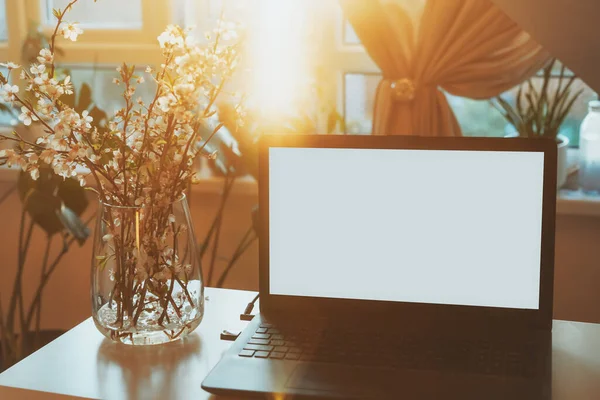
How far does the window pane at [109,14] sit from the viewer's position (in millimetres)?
2426

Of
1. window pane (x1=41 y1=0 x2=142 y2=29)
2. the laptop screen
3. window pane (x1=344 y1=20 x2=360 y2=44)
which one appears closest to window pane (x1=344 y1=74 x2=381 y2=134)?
window pane (x1=344 y1=20 x2=360 y2=44)

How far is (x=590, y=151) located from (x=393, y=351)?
3.96 feet

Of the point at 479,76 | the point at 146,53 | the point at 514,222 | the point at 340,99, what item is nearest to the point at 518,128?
the point at 479,76

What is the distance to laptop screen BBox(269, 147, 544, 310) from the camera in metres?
1.10

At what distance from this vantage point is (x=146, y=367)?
107 cm

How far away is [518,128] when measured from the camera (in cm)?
202

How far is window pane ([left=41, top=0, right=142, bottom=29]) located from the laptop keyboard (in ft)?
5.22

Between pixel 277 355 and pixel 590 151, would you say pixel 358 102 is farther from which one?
pixel 277 355

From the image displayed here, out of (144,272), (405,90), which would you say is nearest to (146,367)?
(144,272)

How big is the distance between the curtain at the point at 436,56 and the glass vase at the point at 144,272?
3.06ft

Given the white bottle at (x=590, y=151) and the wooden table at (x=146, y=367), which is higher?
the white bottle at (x=590, y=151)

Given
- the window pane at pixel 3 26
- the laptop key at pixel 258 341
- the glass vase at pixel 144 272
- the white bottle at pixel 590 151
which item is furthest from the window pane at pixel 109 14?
the laptop key at pixel 258 341

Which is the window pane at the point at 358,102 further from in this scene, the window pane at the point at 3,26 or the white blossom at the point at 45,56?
the white blossom at the point at 45,56

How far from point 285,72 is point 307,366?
4.11 ft
